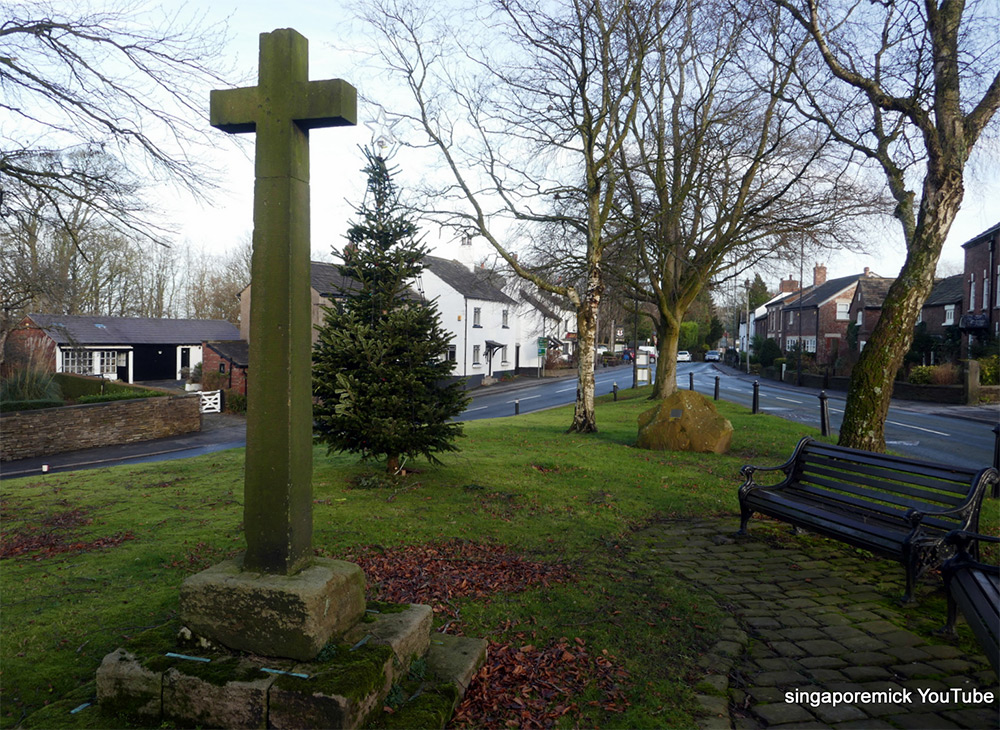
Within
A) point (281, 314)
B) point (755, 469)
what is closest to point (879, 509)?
point (755, 469)

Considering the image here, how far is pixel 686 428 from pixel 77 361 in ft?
138

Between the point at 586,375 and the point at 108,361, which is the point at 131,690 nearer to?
the point at 586,375

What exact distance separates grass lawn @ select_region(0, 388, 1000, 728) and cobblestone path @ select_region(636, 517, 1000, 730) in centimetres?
27

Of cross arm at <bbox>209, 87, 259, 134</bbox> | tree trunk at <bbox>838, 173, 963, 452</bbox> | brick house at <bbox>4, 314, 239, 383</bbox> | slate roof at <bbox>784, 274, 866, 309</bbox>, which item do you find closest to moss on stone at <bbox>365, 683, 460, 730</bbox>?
cross arm at <bbox>209, 87, 259, 134</bbox>

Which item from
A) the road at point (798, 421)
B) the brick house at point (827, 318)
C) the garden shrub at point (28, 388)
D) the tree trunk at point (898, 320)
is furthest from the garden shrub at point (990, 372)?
the garden shrub at point (28, 388)

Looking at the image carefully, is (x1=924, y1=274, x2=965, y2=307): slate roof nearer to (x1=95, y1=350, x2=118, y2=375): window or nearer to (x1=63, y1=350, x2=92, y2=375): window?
(x1=95, y1=350, x2=118, y2=375): window

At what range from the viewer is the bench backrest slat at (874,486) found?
19.1 feet

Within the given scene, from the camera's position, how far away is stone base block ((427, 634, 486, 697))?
362 centimetres

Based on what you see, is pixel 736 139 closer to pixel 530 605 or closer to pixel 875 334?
pixel 875 334

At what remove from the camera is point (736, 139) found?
54.3ft

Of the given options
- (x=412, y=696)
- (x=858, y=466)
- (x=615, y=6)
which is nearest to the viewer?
(x=412, y=696)

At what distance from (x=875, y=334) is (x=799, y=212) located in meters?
10.7

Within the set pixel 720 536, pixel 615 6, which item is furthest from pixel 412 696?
pixel 615 6

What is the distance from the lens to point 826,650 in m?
4.34
